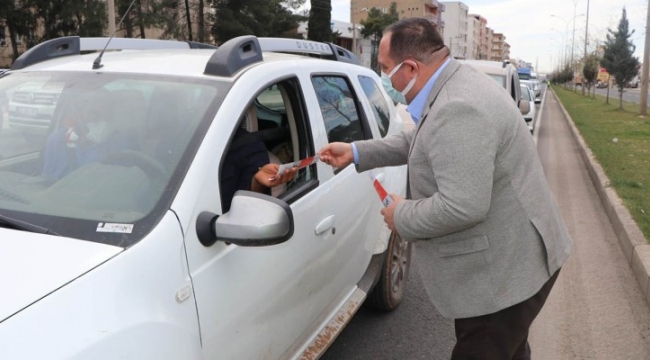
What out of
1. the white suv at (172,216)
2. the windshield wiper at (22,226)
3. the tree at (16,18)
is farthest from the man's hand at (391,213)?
the tree at (16,18)

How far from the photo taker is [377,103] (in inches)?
167

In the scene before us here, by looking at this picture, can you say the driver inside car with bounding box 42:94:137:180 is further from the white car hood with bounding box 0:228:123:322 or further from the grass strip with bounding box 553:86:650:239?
the grass strip with bounding box 553:86:650:239

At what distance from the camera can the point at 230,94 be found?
237 centimetres

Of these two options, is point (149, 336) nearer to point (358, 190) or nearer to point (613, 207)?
point (358, 190)

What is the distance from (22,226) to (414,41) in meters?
1.53

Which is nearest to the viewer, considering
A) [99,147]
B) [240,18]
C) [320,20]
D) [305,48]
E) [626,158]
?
[99,147]

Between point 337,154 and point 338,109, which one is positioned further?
point 338,109

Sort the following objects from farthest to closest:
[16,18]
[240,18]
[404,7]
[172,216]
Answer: [404,7], [240,18], [16,18], [172,216]

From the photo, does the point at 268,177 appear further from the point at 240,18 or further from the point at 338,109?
the point at 240,18

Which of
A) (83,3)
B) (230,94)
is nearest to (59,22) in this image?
(83,3)

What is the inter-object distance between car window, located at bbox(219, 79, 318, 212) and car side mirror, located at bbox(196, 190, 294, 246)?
585 mm

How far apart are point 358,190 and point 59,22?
29.6 meters

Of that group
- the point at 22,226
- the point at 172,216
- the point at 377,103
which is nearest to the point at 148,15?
the point at 377,103

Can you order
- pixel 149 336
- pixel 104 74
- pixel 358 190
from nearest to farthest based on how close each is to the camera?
pixel 149 336 < pixel 104 74 < pixel 358 190
